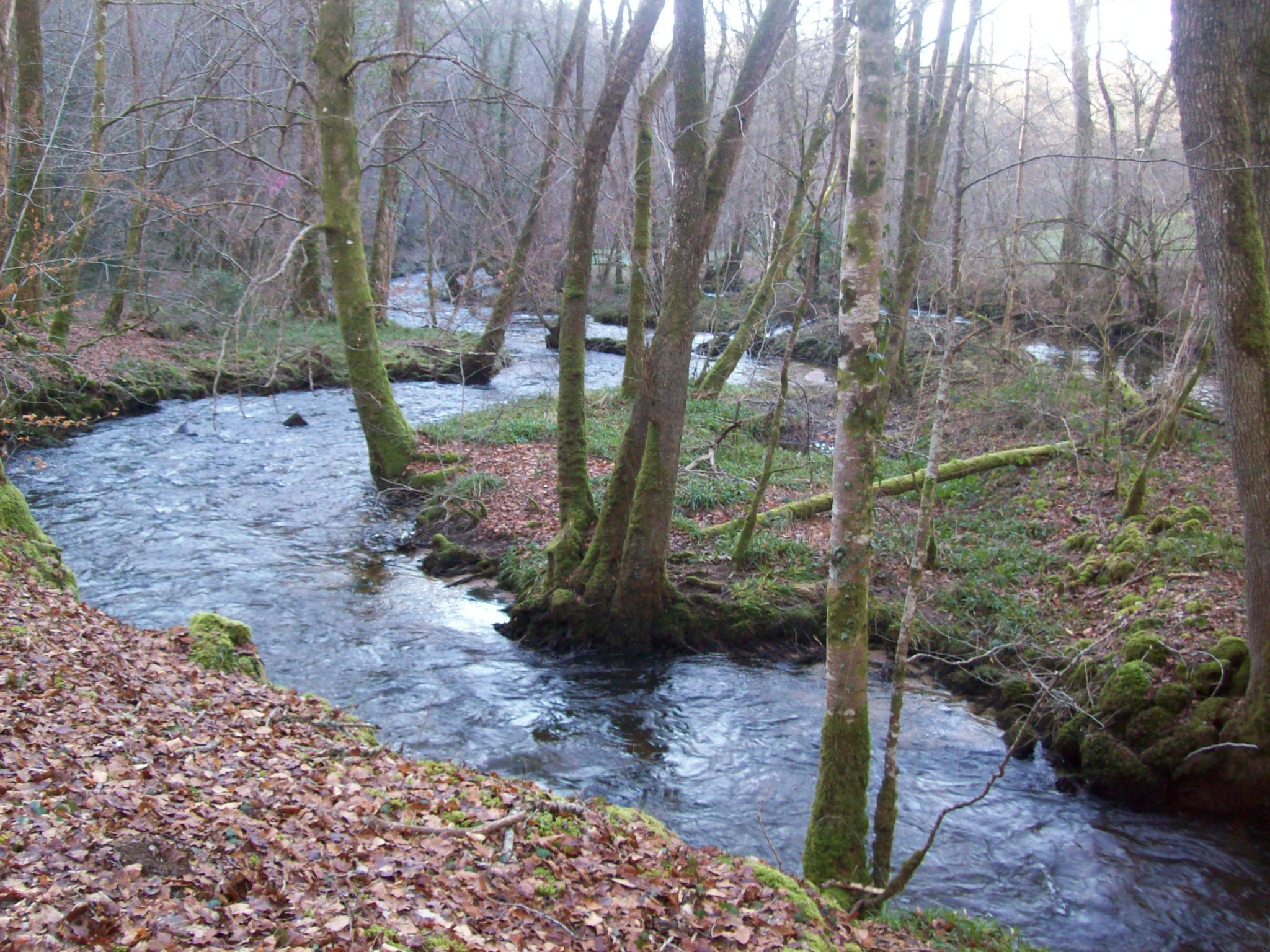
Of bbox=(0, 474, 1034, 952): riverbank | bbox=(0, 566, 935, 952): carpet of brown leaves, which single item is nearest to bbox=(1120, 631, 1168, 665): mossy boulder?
bbox=(0, 474, 1034, 952): riverbank

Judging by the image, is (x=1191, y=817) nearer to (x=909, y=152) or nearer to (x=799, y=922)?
(x=799, y=922)

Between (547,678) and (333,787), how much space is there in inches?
161

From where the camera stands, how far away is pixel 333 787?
4992 mm

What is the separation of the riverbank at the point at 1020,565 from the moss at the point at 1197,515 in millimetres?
24

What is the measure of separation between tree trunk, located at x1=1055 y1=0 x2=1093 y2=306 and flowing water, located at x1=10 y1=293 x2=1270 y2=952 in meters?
12.5

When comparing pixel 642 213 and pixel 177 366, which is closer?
pixel 642 213

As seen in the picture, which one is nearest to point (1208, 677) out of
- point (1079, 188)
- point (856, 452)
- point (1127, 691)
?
point (1127, 691)

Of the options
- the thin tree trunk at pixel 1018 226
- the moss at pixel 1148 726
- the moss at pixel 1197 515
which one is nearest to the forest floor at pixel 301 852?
the moss at pixel 1148 726

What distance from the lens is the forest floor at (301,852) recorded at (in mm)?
3451

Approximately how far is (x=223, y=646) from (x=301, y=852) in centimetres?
407

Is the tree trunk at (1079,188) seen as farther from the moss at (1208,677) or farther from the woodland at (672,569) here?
the moss at (1208,677)

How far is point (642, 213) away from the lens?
51.2ft

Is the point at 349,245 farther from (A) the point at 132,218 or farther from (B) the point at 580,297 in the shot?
(A) the point at 132,218

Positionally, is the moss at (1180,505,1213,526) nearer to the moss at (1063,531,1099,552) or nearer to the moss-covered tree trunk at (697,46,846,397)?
the moss at (1063,531,1099,552)
